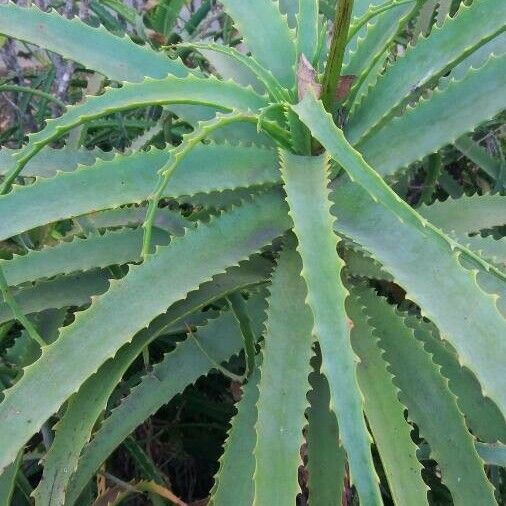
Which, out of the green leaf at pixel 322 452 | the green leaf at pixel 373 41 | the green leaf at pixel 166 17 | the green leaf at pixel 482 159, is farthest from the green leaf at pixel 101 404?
the green leaf at pixel 166 17

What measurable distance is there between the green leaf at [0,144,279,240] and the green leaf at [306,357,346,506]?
0.19m

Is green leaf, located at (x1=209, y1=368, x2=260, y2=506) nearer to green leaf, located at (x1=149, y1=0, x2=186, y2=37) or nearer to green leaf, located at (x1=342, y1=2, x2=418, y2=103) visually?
green leaf, located at (x1=342, y1=2, x2=418, y2=103)

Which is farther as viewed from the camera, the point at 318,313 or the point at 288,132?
the point at 288,132

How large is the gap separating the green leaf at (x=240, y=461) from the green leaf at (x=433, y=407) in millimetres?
126

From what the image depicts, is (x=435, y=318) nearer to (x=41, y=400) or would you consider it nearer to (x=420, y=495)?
(x=420, y=495)

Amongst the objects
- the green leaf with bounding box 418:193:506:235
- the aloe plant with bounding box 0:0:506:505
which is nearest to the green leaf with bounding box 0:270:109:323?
the aloe plant with bounding box 0:0:506:505

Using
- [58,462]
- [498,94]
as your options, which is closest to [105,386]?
[58,462]

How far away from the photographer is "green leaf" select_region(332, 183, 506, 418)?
484 mm

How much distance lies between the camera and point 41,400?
54cm

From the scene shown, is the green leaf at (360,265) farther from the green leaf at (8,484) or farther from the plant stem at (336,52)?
the green leaf at (8,484)

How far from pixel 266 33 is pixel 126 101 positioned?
0.23 metres

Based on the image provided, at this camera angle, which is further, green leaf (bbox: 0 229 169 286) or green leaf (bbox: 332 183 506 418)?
green leaf (bbox: 0 229 169 286)

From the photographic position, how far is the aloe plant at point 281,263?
52 cm

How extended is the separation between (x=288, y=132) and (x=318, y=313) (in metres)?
0.22
